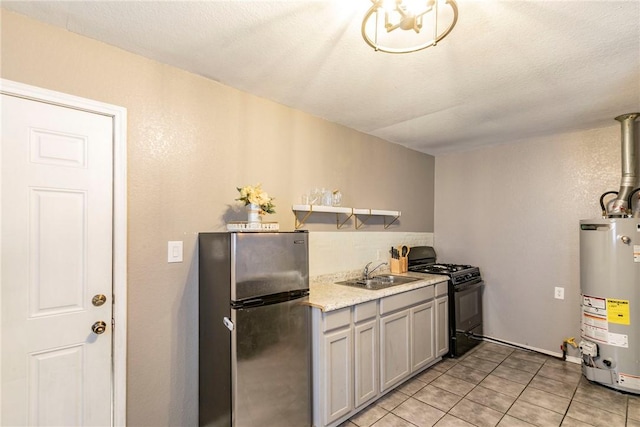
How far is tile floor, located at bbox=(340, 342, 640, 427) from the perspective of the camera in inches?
88.4

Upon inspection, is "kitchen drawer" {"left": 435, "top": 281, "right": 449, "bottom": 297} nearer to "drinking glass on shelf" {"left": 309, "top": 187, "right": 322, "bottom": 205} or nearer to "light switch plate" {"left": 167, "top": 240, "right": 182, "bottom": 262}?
"drinking glass on shelf" {"left": 309, "top": 187, "right": 322, "bottom": 205}

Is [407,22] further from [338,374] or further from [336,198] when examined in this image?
[338,374]

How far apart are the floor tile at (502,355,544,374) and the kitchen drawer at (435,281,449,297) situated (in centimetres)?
92

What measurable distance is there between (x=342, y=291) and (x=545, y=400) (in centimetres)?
187

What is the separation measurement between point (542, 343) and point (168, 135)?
420cm

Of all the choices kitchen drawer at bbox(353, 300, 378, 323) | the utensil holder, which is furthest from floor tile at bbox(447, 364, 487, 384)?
kitchen drawer at bbox(353, 300, 378, 323)

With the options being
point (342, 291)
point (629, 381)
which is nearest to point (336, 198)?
point (342, 291)

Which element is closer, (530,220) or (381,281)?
(381,281)

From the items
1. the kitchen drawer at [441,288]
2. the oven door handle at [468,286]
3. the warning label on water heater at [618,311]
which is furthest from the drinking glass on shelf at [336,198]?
the warning label on water heater at [618,311]

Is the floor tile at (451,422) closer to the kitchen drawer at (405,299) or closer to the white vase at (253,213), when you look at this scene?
the kitchen drawer at (405,299)

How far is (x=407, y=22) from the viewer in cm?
128

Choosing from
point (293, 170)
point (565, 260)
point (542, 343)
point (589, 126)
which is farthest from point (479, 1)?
point (542, 343)

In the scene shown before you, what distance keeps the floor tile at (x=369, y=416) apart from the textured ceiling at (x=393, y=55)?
Answer: 8.04ft

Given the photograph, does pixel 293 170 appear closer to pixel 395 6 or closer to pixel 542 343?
pixel 395 6
